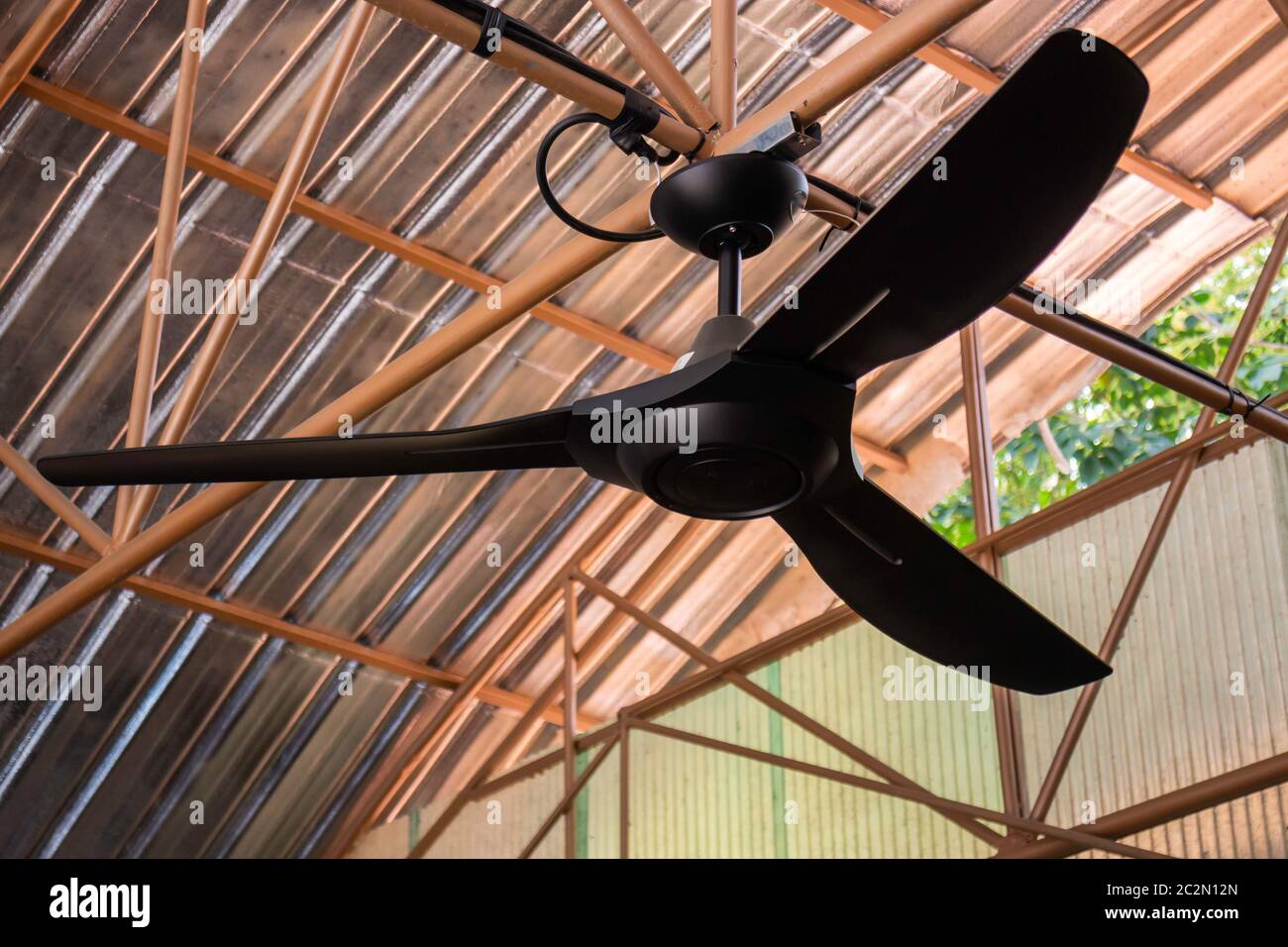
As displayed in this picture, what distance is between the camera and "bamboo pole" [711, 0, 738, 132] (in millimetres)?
4035

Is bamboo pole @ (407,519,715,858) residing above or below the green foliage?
below

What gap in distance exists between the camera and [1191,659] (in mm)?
5676

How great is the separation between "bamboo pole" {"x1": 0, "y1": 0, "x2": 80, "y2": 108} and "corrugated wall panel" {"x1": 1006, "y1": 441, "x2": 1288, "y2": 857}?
4226mm

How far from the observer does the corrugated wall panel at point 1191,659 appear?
5391 millimetres

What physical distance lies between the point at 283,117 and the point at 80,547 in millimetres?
2672

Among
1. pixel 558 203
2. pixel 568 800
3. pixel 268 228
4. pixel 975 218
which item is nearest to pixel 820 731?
pixel 568 800

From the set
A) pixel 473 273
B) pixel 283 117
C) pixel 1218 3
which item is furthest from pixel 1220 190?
pixel 283 117

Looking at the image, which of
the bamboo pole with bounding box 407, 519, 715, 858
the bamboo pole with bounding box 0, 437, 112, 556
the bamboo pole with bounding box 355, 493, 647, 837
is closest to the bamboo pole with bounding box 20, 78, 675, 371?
Answer: the bamboo pole with bounding box 355, 493, 647, 837

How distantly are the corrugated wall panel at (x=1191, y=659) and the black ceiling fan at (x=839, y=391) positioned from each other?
91.4 inches

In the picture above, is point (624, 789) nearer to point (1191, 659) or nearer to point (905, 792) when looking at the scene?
point (905, 792)

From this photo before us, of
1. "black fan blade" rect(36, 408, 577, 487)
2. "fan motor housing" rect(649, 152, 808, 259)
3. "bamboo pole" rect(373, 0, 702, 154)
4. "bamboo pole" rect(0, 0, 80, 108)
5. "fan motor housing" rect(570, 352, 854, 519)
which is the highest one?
"bamboo pole" rect(0, 0, 80, 108)

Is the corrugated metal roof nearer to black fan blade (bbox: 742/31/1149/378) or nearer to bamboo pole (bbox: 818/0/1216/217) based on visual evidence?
bamboo pole (bbox: 818/0/1216/217)

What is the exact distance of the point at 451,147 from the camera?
7.48m

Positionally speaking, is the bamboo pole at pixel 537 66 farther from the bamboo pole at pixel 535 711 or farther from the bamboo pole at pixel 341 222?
the bamboo pole at pixel 535 711
